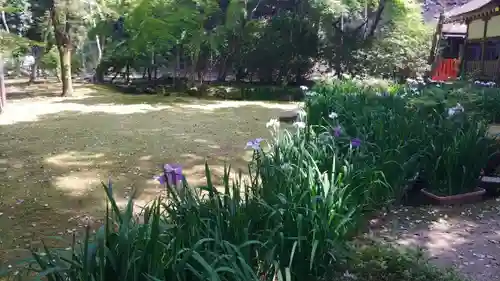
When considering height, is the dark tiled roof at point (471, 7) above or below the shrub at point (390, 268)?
above

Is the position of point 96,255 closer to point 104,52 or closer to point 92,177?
point 92,177

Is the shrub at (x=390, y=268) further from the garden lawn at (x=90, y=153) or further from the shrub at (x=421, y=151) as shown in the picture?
the garden lawn at (x=90, y=153)

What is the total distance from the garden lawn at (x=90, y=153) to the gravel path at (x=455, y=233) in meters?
2.00

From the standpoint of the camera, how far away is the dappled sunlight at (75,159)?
16.3ft

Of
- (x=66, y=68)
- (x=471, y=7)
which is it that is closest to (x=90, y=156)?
(x=66, y=68)

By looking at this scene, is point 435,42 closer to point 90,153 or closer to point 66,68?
point 66,68

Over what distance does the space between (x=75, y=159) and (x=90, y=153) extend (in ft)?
1.01

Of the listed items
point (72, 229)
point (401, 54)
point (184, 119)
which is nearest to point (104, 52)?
point (184, 119)

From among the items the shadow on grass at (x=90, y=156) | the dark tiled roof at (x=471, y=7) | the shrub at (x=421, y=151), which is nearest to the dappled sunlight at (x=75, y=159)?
the shadow on grass at (x=90, y=156)

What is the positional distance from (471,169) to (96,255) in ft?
9.17

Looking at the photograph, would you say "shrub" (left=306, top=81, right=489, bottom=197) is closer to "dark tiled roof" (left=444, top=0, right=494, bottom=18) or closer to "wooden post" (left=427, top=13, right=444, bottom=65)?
"dark tiled roof" (left=444, top=0, right=494, bottom=18)

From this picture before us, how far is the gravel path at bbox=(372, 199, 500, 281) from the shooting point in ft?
7.56

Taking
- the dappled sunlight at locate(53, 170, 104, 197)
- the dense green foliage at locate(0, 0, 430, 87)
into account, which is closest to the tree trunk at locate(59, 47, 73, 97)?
the dense green foliage at locate(0, 0, 430, 87)

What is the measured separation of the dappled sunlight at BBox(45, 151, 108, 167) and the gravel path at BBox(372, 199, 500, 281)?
3.29m
